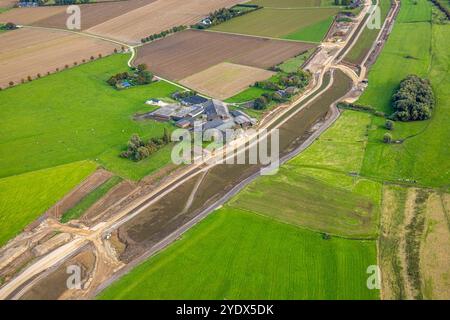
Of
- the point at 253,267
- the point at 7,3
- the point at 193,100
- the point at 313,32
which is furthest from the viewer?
the point at 7,3

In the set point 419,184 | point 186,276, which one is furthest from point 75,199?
point 419,184

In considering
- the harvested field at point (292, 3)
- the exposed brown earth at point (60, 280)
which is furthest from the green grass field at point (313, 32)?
the exposed brown earth at point (60, 280)

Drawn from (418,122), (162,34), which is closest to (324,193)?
(418,122)

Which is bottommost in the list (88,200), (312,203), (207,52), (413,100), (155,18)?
(88,200)

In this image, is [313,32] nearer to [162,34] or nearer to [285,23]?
[285,23]

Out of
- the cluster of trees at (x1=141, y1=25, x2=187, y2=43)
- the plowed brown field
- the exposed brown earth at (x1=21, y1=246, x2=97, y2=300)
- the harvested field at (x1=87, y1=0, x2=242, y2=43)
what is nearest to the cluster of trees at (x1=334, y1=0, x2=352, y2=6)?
the harvested field at (x1=87, y1=0, x2=242, y2=43)

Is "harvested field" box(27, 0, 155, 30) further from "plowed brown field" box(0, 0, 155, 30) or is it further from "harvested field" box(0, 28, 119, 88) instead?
"harvested field" box(0, 28, 119, 88)
